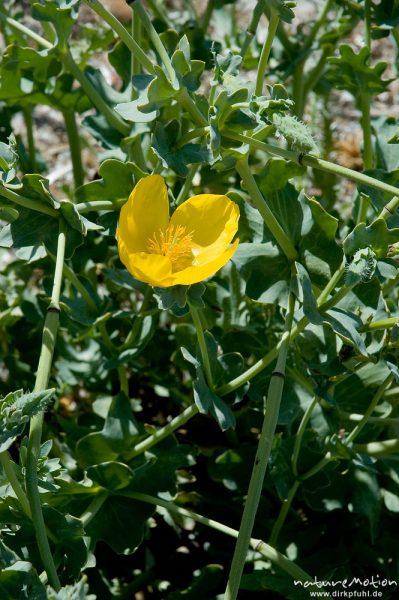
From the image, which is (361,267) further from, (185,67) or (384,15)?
(384,15)

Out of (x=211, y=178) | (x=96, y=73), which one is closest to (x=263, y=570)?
(x=211, y=178)

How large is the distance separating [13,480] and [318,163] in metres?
0.65

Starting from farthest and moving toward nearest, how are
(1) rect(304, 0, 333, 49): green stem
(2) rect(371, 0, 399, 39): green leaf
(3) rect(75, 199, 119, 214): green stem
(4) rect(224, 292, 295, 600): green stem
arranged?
1. (1) rect(304, 0, 333, 49): green stem
2. (2) rect(371, 0, 399, 39): green leaf
3. (3) rect(75, 199, 119, 214): green stem
4. (4) rect(224, 292, 295, 600): green stem

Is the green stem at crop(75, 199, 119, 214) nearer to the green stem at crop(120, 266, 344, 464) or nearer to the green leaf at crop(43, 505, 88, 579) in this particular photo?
the green stem at crop(120, 266, 344, 464)

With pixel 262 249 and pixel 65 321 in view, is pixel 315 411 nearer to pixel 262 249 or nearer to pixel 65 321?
pixel 262 249

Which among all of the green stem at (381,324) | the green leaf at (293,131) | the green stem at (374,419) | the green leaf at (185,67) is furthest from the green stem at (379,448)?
the green leaf at (185,67)

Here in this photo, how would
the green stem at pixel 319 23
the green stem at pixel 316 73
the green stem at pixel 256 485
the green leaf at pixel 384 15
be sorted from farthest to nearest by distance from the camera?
the green stem at pixel 316 73 → the green stem at pixel 319 23 → the green leaf at pixel 384 15 → the green stem at pixel 256 485

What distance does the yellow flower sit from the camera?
4.52 feet

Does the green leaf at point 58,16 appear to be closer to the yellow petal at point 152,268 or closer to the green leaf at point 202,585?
the yellow petal at point 152,268

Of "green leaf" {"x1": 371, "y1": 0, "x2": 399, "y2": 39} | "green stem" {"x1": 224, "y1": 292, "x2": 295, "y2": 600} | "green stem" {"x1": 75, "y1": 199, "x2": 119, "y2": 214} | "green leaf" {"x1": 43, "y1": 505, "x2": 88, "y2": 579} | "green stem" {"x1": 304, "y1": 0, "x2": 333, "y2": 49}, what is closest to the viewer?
"green stem" {"x1": 224, "y1": 292, "x2": 295, "y2": 600}

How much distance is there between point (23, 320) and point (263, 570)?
897mm

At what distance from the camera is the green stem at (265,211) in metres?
1.35

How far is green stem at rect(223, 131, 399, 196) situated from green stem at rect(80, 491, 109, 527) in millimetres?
685

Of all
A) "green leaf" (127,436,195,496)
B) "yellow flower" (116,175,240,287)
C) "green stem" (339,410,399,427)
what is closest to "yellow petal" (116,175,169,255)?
"yellow flower" (116,175,240,287)
